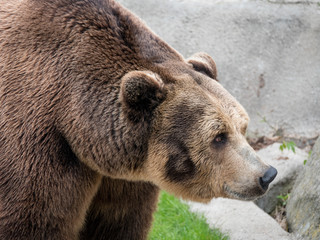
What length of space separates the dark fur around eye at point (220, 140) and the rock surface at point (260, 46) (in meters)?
4.93

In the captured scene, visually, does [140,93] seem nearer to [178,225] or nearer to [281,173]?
[178,225]

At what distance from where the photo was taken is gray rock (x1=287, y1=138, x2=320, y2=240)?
5.73 metres

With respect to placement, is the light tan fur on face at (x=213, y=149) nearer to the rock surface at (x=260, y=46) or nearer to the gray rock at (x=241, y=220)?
the gray rock at (x=241, y=220)

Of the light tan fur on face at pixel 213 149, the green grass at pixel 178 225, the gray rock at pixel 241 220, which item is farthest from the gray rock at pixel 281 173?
the light tan fur on face at pixel 213 149

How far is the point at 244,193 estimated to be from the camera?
14.3ft

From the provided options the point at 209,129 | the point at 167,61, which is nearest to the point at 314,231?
the point at 209,129

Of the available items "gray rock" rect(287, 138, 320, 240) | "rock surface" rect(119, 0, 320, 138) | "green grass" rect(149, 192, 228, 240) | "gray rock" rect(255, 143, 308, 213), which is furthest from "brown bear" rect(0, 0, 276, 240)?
"rock surface" rect(119, 0, 320, 138)

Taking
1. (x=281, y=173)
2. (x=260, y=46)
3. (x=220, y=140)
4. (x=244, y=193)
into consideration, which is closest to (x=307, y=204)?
(x=281, y=173)

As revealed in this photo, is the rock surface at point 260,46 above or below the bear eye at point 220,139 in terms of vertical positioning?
below

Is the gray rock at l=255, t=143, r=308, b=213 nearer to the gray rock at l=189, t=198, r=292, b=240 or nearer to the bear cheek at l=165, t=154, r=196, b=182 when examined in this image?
the gray rock at l=189, t=198, r=292, b=240

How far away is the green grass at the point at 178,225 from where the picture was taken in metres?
6.44

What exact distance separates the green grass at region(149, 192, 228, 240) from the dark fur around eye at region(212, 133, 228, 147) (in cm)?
231

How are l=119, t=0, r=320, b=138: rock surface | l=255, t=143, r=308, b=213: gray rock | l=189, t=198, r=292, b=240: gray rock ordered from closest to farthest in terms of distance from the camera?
l=189, t=198, r=292, b=240: gray rock → l=255, t=143, r=308, b=213: gray rock → l=119, t=0, r=320, b=138: rock surface

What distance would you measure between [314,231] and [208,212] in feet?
5.84
